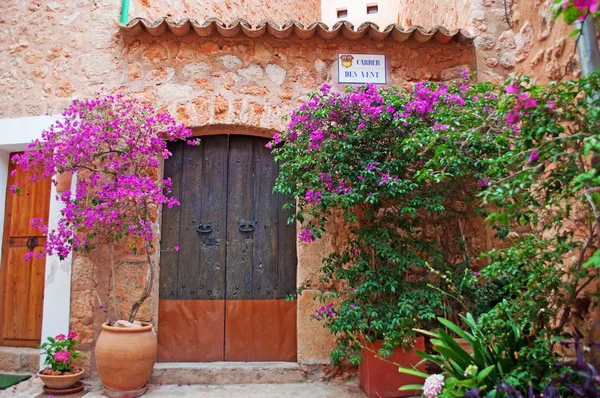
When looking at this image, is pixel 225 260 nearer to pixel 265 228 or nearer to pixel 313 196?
pixel 265 228

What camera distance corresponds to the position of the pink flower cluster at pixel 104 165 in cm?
352

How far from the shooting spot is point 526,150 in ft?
6.77

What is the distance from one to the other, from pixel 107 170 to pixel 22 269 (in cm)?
124

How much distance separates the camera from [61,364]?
344 centimetres

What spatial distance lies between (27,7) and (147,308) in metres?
2.90

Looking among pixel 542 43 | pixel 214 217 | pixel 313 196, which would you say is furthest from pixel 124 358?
pixel 542 43

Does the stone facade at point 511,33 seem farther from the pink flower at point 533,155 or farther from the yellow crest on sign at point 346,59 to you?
the yellow crest on sign at point 346,59

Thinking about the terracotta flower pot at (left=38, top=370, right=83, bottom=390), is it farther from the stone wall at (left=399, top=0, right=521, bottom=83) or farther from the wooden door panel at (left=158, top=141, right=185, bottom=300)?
the stone wall at (left=399, top=0, right=521, bottom=83)

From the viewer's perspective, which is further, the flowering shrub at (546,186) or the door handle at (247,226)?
the door handle at (247,226)

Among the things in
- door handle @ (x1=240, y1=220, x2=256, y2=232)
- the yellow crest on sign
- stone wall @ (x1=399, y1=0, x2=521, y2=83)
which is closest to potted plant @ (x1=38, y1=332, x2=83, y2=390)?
door handle @ (x1=240, y1=220, x2=256, y2=232)

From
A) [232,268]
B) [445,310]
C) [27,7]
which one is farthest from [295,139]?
[27,7]

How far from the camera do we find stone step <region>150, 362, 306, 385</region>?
368 cm

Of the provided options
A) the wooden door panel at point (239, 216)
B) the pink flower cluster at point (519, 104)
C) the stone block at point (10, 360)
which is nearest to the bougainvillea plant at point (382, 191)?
A: the wooden door panel at point (239, 216)

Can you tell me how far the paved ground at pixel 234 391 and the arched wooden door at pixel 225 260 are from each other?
13.7 inches
